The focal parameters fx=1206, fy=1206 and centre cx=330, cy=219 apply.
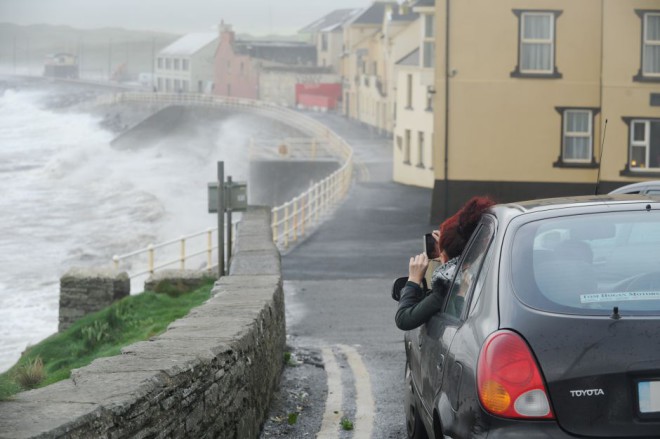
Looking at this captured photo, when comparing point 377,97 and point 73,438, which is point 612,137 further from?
point 377,97

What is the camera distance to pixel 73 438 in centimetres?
434

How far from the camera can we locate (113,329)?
14430mm

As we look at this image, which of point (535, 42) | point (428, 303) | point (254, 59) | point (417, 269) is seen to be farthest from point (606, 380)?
point (254, 59)

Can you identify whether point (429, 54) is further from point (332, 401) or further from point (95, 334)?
point (332, 401)

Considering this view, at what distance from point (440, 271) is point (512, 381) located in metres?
1.73

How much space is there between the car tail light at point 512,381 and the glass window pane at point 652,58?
3133cm

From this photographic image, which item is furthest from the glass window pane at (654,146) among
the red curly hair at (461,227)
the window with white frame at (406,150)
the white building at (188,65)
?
the white building at (188,65)

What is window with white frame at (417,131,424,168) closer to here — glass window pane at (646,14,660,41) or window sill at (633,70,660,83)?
window sill at (633,70,660,83)

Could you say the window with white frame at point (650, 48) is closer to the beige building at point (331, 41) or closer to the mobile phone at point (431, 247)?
the mobile phone at point (431, 247)

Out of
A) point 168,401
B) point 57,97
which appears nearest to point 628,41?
point 168,401

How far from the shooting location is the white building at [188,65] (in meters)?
154

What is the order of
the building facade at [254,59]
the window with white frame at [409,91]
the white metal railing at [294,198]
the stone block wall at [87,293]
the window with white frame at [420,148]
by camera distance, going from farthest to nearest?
the building facade at [254,59] → the window with white frame at [409,91] → the window with white frame at [420,148] → the white metal railing at [294,198] → the stone block wall at [87,293]

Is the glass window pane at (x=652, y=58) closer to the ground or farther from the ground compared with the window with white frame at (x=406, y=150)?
farther from the ground

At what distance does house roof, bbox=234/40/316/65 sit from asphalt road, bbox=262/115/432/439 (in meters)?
97.7
